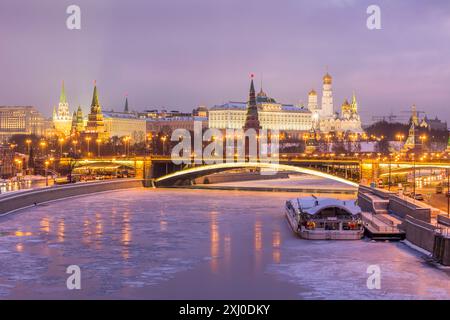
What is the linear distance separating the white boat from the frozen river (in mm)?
703

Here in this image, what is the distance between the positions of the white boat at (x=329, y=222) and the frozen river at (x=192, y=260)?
0.70 metres

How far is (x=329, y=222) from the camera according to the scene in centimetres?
3067

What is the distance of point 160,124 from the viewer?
185875mm

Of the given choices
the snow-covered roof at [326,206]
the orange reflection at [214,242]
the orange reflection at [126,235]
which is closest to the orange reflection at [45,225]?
the orange reflection at [126,235]

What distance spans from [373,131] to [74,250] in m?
130

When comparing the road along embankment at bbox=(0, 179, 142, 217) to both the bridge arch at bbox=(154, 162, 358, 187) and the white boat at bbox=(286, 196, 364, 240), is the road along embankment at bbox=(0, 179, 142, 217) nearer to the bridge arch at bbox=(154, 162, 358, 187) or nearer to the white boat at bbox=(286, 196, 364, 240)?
the bridge arch at bbox=(154, 162, 358, 187)

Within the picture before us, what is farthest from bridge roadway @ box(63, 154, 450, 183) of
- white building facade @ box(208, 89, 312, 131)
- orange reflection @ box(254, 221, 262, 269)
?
white building facade @ box(208, 89, 312, 131)

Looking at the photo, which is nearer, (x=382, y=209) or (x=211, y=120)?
(x=382, y=209)

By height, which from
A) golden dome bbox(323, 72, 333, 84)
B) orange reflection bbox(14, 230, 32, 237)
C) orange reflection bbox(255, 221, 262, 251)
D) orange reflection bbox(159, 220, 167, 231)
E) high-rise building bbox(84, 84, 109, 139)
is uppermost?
golden dome bbox(323, 72, 333, 84)

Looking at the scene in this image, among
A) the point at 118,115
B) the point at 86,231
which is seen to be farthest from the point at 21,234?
the point at 118,115

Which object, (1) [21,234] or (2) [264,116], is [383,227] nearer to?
(1) [21,234]

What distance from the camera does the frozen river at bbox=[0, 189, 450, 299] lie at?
806 inches

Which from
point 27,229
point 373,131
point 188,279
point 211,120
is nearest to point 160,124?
point 211,120

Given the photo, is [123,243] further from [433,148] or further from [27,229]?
[433,148]
